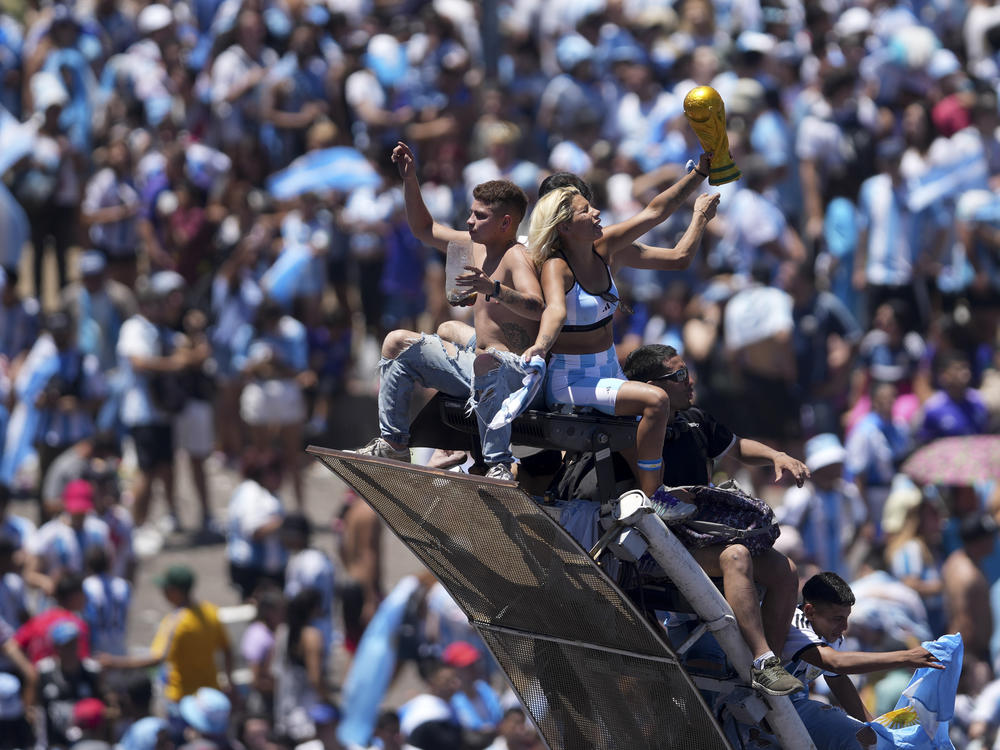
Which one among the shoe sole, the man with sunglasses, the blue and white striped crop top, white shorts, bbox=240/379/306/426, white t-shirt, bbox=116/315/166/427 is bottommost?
white shorts, bbox=240/379/306/426

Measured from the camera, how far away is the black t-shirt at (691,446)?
8008 mm

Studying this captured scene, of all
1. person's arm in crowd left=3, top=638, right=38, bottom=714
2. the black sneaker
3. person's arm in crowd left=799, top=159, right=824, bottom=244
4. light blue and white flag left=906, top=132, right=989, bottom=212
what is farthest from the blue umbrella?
the black sneaker

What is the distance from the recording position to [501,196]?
25.2ft

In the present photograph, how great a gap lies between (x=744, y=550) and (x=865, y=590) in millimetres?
6027

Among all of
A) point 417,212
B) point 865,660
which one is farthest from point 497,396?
point 865,660

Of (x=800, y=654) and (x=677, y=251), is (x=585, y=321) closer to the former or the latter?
(x=677, y=251)

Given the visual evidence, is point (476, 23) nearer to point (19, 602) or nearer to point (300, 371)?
point (300, 371)

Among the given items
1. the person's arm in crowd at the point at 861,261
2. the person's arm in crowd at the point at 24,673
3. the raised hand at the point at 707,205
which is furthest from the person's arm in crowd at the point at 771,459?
the person's arm in crowd at the point at 861,261

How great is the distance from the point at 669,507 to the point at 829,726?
1187 mm

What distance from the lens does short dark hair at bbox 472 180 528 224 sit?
7.68 m

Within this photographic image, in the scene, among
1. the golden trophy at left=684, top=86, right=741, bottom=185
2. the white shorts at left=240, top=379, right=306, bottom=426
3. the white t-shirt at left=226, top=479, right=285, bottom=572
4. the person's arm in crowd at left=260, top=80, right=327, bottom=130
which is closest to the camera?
the golden trophy at left=684, top=86, right=741, bottom=185

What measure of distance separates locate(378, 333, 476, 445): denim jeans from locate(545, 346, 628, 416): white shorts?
362 mm

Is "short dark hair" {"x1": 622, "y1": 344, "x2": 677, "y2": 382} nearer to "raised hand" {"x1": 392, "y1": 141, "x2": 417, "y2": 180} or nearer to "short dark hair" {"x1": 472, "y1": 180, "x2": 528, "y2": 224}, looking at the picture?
"short dark hair" {"x1": 472, "y1": 180, "x2": 528, "y2": 224}

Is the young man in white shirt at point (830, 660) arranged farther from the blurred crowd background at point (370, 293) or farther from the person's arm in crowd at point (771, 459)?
the blurred crowd background at point (370, 293)
